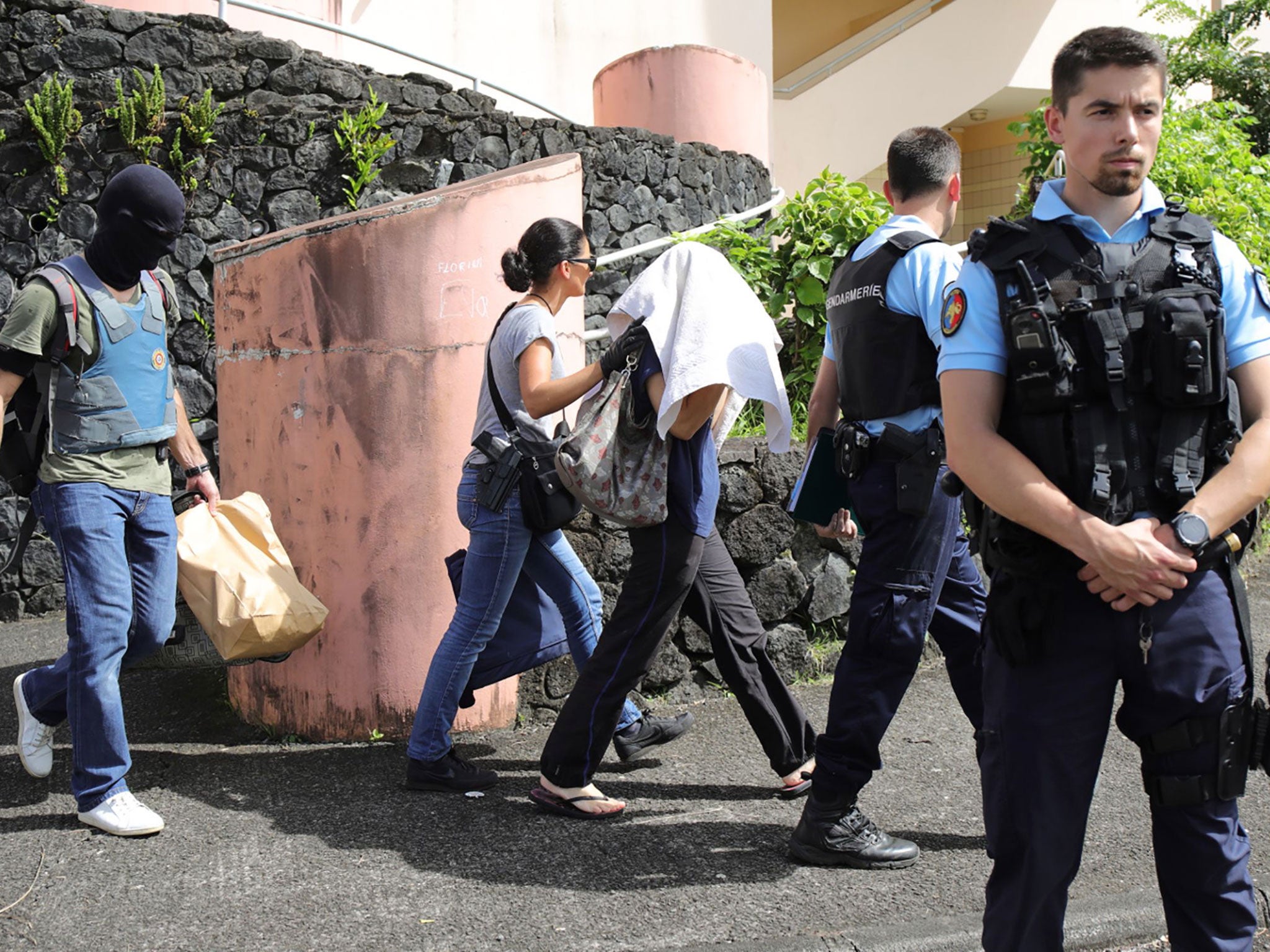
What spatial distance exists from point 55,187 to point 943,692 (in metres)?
6.10

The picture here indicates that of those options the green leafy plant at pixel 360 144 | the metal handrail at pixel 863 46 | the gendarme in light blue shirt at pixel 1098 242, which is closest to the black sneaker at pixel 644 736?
the gendarme in light blue shirt at pixel 1098 242

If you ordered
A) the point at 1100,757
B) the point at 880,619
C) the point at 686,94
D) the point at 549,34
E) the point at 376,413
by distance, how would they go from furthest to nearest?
1. the point at 549,34
2. the point at 686,94
3. the point at 376,413
4. the point at 880,619
5. the point at 1100,757

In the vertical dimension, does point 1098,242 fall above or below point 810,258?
below

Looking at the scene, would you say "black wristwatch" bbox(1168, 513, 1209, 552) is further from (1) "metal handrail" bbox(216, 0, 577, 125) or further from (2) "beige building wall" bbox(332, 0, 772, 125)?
(2) "beige building wall" bbox(332, 0, 772, 125)

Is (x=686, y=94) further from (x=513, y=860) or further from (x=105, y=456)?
(x=513, y=860)

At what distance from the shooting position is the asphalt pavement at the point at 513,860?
9.56 ft

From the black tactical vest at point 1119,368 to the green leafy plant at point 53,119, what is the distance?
6.87 m

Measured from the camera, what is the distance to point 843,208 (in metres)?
6.44

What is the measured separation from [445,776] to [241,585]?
90cm

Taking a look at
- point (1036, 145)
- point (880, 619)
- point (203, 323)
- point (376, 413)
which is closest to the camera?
point (880, 619)

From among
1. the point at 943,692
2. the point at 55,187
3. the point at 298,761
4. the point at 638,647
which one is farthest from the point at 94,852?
the point at 55,187

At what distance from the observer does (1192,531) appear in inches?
80.0

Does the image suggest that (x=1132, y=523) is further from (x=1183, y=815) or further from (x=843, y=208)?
(x=843, y=208)

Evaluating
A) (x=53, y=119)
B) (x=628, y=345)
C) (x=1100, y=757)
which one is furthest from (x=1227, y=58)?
(x=1100, y=757)
